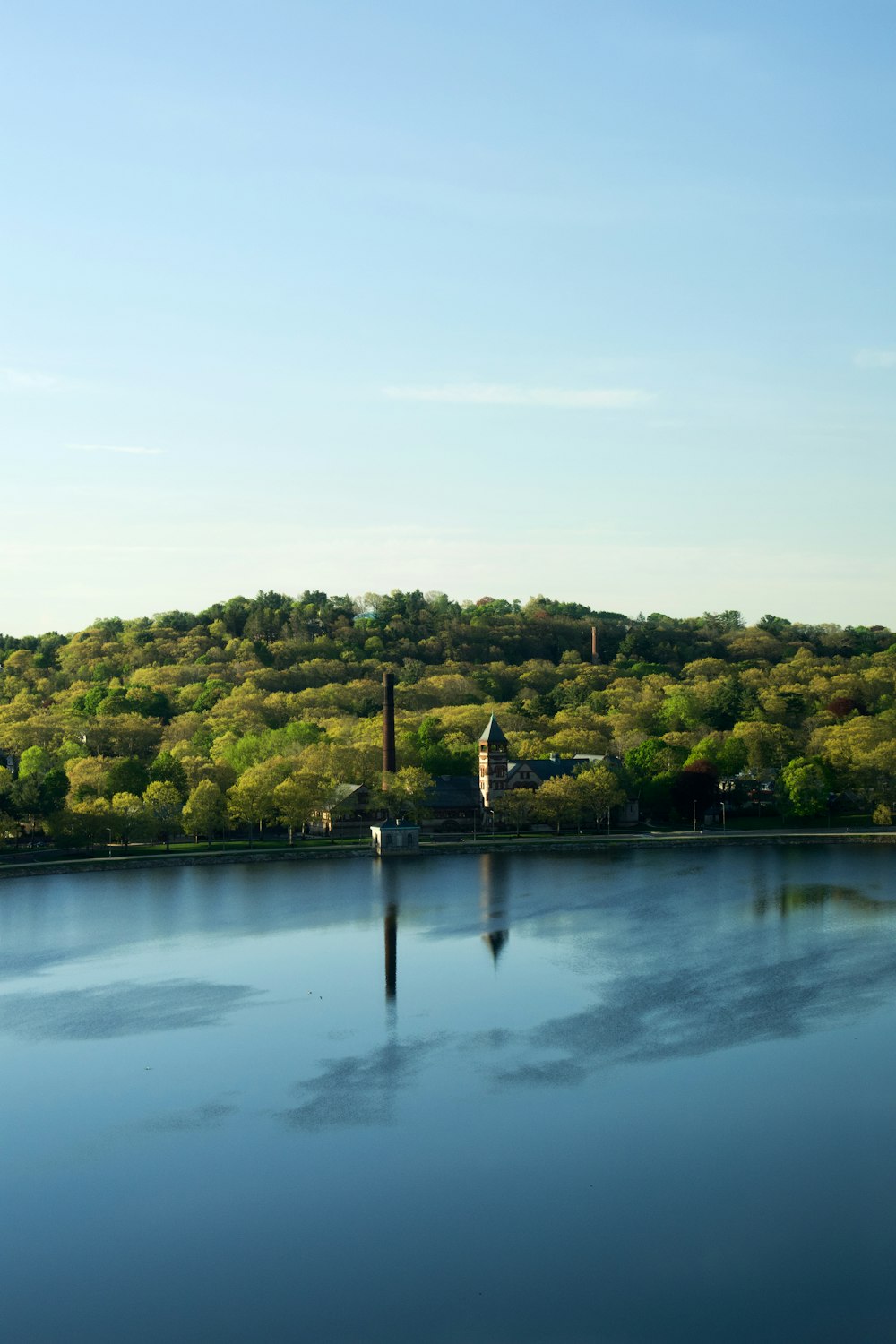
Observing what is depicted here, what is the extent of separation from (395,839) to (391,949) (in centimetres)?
2530

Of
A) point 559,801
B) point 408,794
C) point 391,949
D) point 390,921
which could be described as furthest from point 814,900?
point 408,794

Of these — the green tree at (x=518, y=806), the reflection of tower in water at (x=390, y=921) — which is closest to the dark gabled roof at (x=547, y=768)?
the green tree at (x=518, y=806)

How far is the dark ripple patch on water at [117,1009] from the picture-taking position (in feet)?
118

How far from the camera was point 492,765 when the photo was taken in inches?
3105

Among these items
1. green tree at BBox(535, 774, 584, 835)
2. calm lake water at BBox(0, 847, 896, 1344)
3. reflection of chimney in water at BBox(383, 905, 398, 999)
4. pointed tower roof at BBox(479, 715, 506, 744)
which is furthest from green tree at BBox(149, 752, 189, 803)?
reflection of chimney in water at BBox(383, 905, 398, 999)

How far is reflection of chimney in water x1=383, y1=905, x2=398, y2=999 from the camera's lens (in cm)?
4026

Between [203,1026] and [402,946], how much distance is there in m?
10.8

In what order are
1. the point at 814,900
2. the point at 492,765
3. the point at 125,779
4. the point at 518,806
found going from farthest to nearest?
the point at 492,765, the point at 518,806, the point at 125,779, the point at 814,900

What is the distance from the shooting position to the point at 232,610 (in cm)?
14012

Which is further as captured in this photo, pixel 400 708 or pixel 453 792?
pixel 400 708

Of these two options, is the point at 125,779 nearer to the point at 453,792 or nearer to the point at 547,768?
the point at 453,792

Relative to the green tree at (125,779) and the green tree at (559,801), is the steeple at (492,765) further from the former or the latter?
the green tree at (125,779)

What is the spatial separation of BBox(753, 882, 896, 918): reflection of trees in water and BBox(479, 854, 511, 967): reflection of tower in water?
975cm

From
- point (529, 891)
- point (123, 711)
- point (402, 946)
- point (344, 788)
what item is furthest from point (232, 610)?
point (402, 946)
